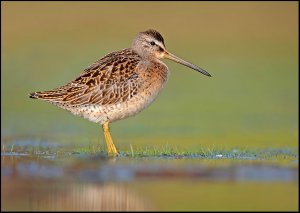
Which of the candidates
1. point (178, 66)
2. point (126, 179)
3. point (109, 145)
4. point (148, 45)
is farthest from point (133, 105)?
point (178, 66)

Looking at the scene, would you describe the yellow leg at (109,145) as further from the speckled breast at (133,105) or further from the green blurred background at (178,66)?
the green blurred background at (178,66)

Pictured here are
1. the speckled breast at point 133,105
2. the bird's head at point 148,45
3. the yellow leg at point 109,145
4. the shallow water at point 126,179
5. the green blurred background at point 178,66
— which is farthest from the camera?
the green blurred background at point 178,66

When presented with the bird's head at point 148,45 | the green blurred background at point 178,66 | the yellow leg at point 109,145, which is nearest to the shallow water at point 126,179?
the yellow leg at point 109,145

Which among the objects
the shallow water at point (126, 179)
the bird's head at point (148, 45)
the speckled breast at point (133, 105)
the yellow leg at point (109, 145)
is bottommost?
the shallow water at point (126, 179)

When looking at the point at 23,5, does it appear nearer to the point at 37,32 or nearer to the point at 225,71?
the point at 37,32

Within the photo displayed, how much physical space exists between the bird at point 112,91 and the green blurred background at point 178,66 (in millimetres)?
1487

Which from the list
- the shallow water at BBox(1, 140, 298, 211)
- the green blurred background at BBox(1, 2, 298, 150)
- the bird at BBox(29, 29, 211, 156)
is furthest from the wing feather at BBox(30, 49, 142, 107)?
the green blurred background at BBox(1, 2, 298, 150)

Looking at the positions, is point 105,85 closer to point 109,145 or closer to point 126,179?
point 109,145

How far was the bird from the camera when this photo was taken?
14961 mm

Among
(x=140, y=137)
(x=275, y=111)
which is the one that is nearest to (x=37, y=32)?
(x=275, y=111)

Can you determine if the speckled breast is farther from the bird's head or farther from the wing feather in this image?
the bird's head

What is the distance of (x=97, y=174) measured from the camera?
12.0 metres

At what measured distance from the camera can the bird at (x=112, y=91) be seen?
1496 cm

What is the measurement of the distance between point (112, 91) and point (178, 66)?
12974 mm
